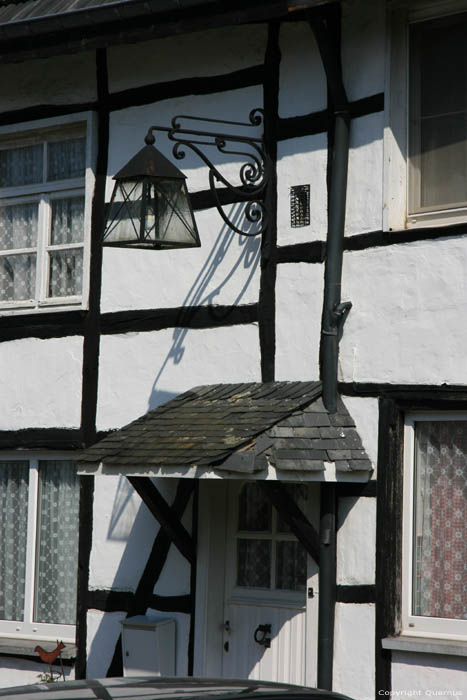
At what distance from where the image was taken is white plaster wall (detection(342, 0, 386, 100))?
759 centimetres

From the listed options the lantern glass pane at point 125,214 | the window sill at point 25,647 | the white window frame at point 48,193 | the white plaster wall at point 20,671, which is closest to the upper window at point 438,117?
the lantern glass pane at point 125,214

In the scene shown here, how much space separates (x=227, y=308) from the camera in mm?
8172

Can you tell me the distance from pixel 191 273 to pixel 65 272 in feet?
4.45

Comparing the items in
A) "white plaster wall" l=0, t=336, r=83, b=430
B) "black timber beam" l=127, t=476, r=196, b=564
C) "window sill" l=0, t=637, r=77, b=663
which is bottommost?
"window sill" l=0, t=637, r=77, b=663

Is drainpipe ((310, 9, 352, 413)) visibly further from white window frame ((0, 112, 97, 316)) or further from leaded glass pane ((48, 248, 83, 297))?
leaded glass pane ((48, 248, 83, 297))

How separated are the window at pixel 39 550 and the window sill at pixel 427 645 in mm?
2780

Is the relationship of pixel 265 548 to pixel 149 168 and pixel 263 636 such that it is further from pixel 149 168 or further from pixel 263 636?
pixel 149 168

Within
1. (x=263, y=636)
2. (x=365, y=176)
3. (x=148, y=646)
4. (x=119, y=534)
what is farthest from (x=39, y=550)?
(x=365, y=176)

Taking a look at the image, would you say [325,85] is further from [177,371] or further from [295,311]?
[177,371]

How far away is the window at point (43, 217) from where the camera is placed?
9227 millimetres

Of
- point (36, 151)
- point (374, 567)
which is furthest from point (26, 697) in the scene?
point (36, 151)

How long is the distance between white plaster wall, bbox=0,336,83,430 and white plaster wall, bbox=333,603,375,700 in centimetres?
263

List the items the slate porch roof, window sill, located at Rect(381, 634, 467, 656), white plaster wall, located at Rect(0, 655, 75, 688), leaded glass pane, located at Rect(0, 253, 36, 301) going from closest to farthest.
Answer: window sill, located at Rect(381, 634, 467, 656) < the slate porch roof < white plaster wall, located at Rect(0, 655, 75, 688) < leaded glass pane, located at Rect(0, 253, 36, 301)

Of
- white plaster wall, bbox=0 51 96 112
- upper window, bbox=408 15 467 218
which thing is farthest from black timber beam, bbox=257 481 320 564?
white plaster wall, bbox=0 51 96 112
